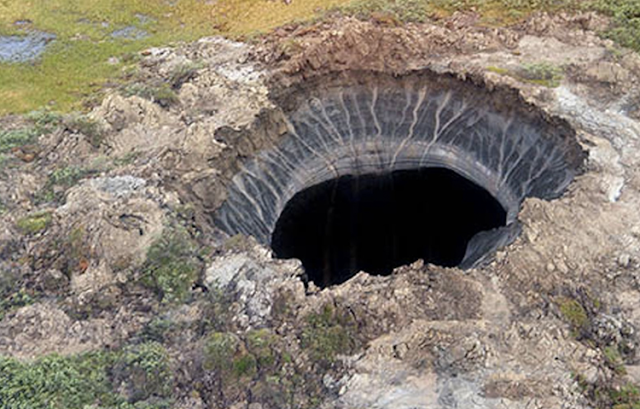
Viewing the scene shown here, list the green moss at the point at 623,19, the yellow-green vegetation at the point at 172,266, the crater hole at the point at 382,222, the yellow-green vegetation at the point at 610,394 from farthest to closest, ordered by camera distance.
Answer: the green moss at the point at 623,19
the crater hole at the point at 382,222
the yellow-green vegetation at the point at 172,266
the yellow-green vegetation at the point at 610,394

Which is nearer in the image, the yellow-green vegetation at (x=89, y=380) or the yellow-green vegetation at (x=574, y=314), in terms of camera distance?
the yellow-green vegetation at (x=89, y=380)

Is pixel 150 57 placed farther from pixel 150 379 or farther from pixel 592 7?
pixel 592 7

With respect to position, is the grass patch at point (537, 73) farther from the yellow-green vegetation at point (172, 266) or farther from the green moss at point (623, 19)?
the yellow-green vegetation at point (172, 266)

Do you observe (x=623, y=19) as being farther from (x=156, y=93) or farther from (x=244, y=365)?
(x=244, y=365)

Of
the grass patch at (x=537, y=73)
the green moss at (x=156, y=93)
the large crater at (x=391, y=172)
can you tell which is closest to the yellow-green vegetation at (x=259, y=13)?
the large crater at (x=391, y=172)

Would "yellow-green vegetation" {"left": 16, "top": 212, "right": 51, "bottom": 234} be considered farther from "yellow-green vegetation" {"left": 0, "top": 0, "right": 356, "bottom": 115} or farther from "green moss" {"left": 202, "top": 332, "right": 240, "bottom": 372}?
"yellow-green vegetation" {"left": 0, "top": 0, "right": 356, "bottom": 115}

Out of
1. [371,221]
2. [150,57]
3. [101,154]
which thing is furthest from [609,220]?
[150,57]

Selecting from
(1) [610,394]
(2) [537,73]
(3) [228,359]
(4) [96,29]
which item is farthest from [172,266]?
(4) [96,29]
